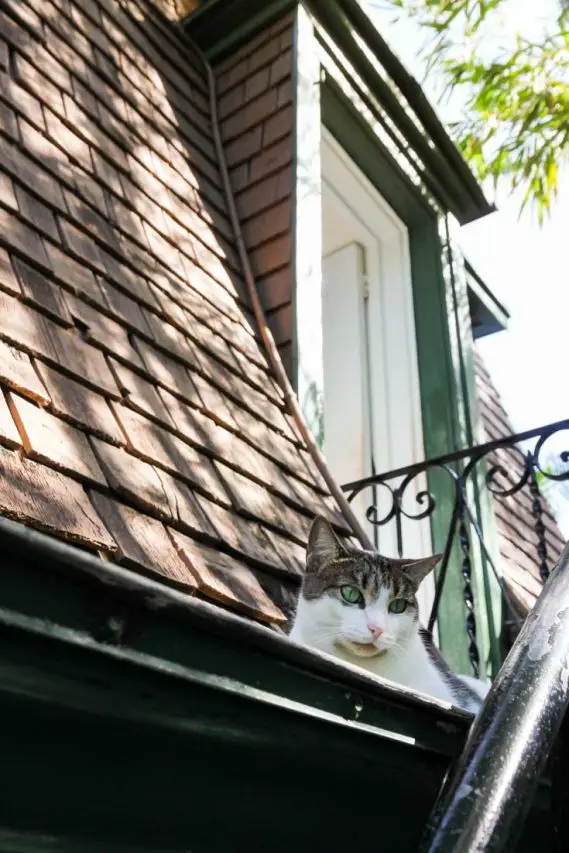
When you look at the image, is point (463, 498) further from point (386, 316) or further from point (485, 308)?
point (485, 308)

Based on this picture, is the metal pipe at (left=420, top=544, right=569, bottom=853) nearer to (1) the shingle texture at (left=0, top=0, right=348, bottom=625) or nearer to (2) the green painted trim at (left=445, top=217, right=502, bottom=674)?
(1) the shingle texture at (left=0, top=0, right=348, bottom=625)

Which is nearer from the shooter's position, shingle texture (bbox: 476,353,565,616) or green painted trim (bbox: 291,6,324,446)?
green painted trim (bbox: 291,6,324,446)

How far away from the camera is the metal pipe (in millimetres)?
787

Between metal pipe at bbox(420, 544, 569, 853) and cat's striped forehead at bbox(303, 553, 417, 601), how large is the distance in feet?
3.55

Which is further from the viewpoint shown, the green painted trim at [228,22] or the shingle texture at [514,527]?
the shingle texture at [514,527]

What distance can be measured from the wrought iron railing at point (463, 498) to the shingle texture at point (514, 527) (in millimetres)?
54

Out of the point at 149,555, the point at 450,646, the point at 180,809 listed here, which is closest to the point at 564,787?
the point at 180,809

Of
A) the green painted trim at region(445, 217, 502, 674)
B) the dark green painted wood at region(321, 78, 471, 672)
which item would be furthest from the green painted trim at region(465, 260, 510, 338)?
the dark green painted wood at region(321, 78, 471, 672)

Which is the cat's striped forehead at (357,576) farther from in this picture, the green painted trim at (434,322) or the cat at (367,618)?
the green painted trim at (434,322)

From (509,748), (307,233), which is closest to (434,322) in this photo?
(307,233)

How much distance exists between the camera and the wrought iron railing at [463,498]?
3049 millimetres

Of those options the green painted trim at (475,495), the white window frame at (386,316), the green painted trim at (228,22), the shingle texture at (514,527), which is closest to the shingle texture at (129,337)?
the green painted trim at (228,22)

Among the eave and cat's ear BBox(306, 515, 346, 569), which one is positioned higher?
the eave

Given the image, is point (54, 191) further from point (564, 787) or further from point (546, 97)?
point (546, 97)
